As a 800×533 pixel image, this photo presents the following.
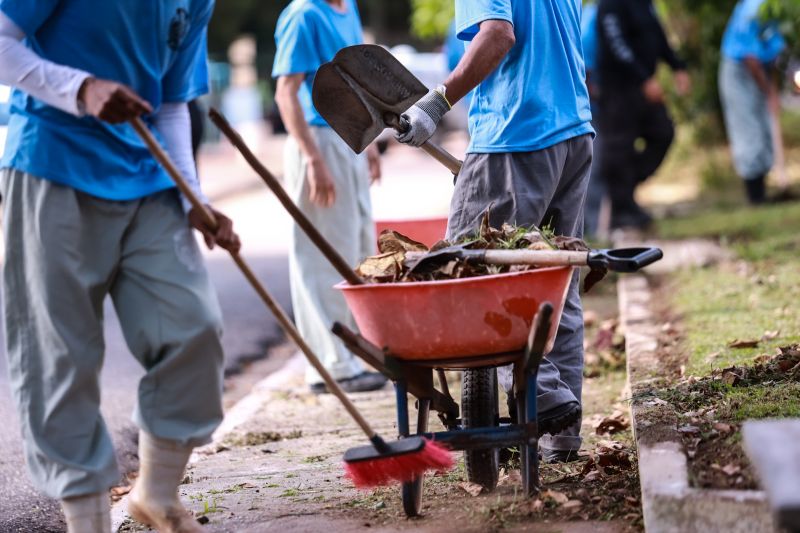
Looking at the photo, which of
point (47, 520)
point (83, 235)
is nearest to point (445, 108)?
point (83, 235)

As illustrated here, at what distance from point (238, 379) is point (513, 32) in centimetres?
377

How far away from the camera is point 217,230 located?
3.74 metres

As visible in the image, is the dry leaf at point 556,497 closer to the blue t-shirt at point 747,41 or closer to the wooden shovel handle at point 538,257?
the wooden shovel handle at point 538,257

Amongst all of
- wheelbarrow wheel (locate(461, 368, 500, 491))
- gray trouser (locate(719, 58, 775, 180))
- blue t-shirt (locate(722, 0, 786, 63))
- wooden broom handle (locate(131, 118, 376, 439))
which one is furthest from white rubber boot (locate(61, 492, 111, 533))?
gray trouser (locate(719, 58, 775, 180))

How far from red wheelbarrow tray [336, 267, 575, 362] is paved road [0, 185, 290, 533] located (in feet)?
5.08

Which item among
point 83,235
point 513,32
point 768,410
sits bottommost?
point 768,410

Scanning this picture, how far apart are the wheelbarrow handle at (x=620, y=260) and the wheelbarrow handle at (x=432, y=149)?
2.62ft

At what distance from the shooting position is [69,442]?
3.58 meters

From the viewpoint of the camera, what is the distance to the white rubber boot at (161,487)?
3.74 metres

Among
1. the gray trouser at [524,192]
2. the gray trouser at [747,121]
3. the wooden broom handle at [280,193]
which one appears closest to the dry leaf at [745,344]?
the gray trouser at [524,192]

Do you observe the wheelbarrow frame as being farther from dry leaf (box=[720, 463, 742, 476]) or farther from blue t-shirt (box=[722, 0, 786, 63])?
blue t-shirt (box=[722, 0, 786, 63])

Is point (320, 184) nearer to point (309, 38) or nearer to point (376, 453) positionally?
point (309, 38)

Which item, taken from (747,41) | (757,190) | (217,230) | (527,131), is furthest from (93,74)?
(757,190)

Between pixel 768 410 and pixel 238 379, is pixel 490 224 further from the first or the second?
pixel 238 379
